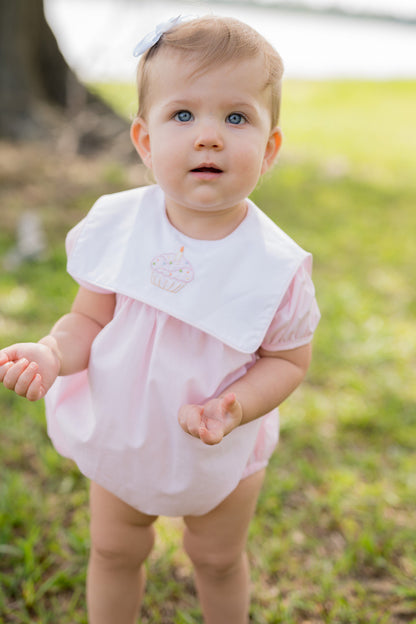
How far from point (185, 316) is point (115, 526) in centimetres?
59

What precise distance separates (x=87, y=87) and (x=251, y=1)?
928 cm

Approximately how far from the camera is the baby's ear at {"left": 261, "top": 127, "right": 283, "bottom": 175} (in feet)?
4.68

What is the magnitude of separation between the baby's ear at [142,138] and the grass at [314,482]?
1329 mm

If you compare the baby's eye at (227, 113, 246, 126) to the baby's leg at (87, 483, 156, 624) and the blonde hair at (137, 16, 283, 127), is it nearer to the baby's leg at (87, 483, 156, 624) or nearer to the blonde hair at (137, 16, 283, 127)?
the blonde hair at (137, 16, 283, 127)

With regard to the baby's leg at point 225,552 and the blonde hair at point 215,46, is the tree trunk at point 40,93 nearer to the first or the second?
the blonde hair at point 215,46

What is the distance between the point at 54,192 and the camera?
5.25 meters

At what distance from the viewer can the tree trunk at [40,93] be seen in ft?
19.9

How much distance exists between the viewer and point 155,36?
130 centimetres

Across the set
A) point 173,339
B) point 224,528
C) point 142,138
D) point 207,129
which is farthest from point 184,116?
point 224,528

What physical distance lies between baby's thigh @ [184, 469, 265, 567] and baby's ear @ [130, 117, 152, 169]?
2.62 feet

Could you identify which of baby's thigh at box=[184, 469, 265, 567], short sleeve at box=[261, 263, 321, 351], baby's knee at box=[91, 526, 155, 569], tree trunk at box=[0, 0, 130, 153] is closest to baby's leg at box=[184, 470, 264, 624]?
baby's thigh at box=[184, 469, 265, 567]

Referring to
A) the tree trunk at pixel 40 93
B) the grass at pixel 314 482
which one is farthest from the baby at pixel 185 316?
the tree trunk at pixel 40 93

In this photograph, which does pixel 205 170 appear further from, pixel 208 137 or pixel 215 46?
pixel 215 46

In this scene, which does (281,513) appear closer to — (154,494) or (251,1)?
(154,494)
